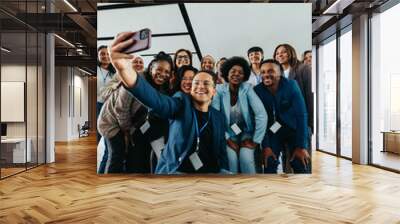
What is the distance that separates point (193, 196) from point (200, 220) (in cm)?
119

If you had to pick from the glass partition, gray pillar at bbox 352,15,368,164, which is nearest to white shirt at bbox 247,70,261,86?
gray pillar at bbox 352,15,368,164

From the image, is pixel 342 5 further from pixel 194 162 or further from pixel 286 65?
pixel 194 162

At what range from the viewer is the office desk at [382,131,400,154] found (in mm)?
7652

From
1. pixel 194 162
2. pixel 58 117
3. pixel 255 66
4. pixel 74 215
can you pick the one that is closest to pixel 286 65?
pixel 255 66

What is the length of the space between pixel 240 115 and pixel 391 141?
353 cm

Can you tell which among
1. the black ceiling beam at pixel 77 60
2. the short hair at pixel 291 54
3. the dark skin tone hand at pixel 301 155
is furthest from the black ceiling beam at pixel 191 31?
the black ceiling beam at pixel 77 60

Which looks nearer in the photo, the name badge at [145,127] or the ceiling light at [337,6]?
the name badge at [145,127]

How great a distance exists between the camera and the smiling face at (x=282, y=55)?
6.66 meters

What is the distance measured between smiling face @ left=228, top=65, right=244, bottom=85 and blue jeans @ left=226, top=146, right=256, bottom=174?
1.19m

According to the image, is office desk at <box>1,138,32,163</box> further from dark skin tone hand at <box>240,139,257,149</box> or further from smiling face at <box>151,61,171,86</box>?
dark skin tone hand at <box>240,139,257,149</box>

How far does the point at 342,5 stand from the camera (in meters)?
7.30

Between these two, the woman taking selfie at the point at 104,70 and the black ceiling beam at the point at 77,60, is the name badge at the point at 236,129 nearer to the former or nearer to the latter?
the woman taking selfie at the point at 104,70

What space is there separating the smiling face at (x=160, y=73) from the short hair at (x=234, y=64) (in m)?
1.00

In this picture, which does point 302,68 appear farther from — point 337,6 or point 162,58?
point 162,58
